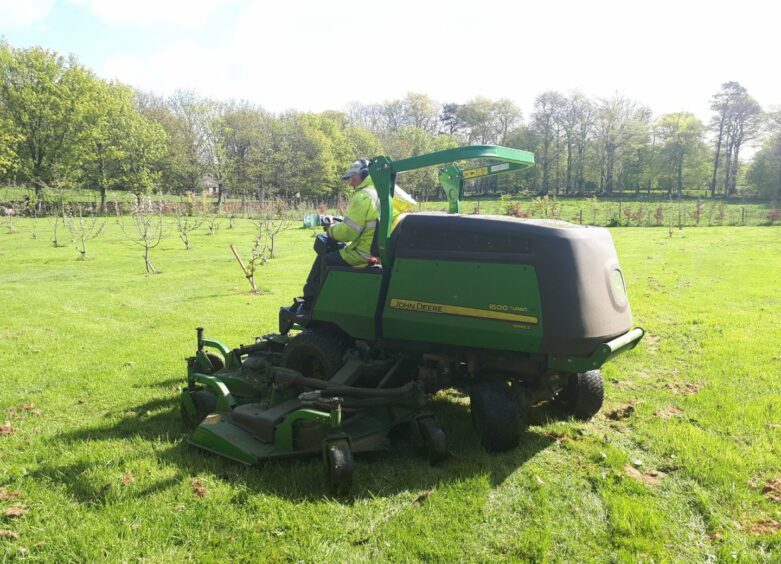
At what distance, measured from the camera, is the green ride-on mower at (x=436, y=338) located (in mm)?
3990

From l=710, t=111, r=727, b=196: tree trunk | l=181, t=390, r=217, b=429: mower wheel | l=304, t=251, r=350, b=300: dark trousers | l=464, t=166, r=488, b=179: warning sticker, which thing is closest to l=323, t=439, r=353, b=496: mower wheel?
l=181, t=390, r=217, b=429: mower wheel

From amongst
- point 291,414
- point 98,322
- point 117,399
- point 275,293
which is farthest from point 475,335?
point 275,293

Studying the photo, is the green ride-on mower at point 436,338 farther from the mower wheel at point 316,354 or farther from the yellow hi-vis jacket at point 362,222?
the yellow hi-vis jacket at point 362,222

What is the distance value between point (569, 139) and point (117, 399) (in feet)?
217

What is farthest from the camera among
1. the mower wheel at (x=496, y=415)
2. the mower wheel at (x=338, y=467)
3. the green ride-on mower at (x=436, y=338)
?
the mower wheel at (x=496, y=415)

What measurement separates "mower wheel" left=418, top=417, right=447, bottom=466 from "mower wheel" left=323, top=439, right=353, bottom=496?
0.66 metres

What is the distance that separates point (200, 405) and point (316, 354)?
111 centimetres

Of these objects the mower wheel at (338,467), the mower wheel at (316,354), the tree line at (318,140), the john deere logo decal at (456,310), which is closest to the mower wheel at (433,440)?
the mower wheel at (338,467)

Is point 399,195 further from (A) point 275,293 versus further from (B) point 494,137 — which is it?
Answer: (B) point 494,137

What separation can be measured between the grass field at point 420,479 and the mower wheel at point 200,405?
0.64 ft

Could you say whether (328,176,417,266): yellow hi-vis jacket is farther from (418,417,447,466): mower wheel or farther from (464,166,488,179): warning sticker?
(418,417,447,466): mower wheel

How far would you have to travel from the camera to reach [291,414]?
13.5 ft

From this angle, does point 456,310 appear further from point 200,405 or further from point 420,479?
point 200,405

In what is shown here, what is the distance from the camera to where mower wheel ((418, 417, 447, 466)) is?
411 cm
